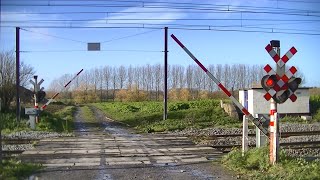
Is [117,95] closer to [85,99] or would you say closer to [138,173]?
[85,99]

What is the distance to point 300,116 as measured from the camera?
27.0m

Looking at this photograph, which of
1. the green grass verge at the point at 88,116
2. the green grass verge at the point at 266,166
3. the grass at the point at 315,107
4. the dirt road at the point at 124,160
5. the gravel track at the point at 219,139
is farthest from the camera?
the green grass verge at the point at 88,116

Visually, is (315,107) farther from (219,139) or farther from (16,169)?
(16,169)

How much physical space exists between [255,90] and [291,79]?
18.4 m

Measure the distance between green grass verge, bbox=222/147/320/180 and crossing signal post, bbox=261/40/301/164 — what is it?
27 cm

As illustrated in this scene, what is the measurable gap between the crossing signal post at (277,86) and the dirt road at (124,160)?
4.27ft

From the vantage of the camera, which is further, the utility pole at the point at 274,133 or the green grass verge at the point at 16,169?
the utility pole at the point at 274,133

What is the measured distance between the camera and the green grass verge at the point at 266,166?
314 inches

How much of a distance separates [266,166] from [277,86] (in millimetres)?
1878

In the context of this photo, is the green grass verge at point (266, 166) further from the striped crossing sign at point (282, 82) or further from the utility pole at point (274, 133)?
the striped crossing sign at point (282, 82)

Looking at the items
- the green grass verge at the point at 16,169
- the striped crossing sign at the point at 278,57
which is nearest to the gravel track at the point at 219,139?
the green grass verge at the point at 16,169

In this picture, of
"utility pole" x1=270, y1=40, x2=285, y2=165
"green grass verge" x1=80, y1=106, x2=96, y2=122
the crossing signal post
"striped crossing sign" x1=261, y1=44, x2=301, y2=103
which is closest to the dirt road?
"utility pole" x1=270, y1=40, x2=285, y2=165

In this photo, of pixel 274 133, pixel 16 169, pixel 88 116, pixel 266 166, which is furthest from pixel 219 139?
pixel 88 116

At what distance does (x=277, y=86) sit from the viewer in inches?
348
